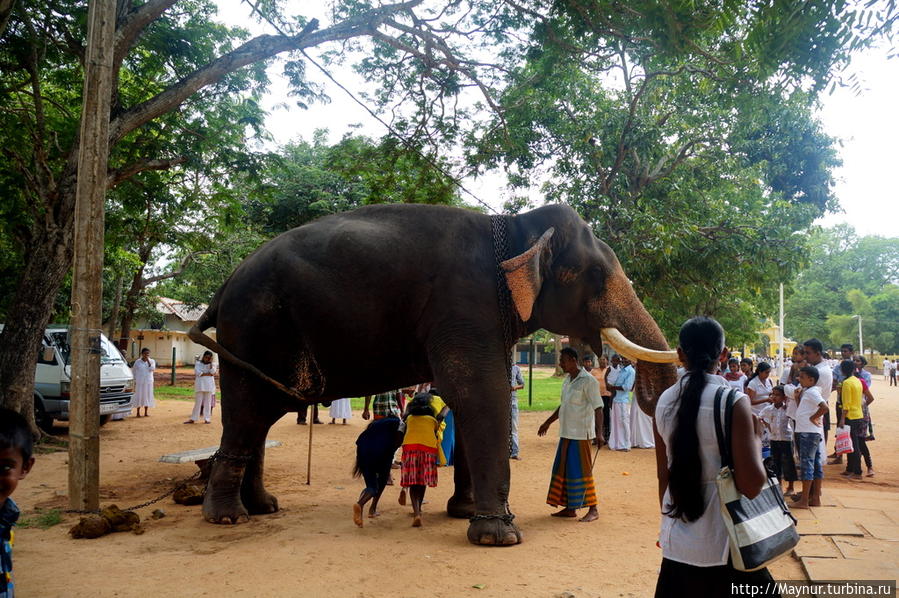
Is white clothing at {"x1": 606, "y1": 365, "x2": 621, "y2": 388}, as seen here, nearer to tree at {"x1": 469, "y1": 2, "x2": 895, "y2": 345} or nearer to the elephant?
tree at {"x1": 469, "y1": 2, "x2": 895, "y2": 345}

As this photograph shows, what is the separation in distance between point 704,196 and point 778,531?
13804mm

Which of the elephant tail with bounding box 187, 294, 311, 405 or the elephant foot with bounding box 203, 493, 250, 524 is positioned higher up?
the elephant tail with bounding box 187, 294, 311, 405

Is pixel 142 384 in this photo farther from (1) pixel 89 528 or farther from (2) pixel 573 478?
(2) pixel 573 478

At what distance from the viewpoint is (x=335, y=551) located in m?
5.41

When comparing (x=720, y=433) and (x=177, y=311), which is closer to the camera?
(x=720, y=433)

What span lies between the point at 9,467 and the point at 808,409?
24.2ft

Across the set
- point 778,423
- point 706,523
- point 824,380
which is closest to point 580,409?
point 778,423

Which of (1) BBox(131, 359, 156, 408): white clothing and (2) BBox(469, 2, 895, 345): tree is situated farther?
(1) BBox(131, 359, 156, 408): white clothing

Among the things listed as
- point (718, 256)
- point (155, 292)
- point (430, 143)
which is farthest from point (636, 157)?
point (155, 292)

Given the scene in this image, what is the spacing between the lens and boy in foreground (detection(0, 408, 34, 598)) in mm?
2379

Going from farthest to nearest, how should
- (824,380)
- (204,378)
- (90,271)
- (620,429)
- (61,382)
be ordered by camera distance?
(204,378) → (61,382) → (620,429) → (824,380) → (90,271)

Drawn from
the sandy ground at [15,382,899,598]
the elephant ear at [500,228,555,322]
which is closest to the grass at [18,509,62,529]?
the sandy ground at [15,382,899,598]

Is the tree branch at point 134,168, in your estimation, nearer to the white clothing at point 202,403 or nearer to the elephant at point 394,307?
the elephant at point 394,307

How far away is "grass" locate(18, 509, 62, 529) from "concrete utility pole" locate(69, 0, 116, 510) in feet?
0.63
